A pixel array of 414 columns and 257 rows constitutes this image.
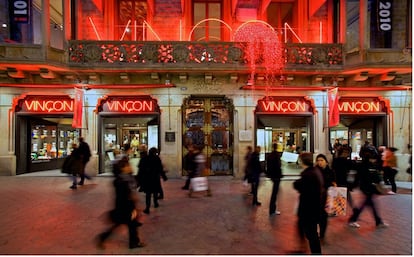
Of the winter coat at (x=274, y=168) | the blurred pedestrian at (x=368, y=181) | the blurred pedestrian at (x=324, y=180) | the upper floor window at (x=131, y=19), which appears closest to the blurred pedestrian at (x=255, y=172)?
the winter coat at (x=274, y=168)

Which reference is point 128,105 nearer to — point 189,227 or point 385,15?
point 189,227

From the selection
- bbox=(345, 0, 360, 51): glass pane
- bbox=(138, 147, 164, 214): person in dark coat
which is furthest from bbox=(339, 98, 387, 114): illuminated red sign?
bbox=(138, 147, 164, 214): person in dark coat

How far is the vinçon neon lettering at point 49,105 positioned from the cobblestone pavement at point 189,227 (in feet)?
13.4

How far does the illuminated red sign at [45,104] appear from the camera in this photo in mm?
12094

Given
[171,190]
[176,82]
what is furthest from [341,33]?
[171,190]

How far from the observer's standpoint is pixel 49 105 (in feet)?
40.0

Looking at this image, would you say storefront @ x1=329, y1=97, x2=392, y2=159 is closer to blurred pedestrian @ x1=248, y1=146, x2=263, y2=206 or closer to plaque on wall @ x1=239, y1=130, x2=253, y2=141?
plaque on wall @ x1=239, y1=130, x2=253, y2=141

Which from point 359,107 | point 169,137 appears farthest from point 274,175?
point 359,107

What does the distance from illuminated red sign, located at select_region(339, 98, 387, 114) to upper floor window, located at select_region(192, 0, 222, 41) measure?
6.24 metres

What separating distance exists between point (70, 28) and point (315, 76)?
10439 millimetres

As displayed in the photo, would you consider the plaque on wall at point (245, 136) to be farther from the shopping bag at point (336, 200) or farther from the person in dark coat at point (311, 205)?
the person in dark coat at point (311, 205)

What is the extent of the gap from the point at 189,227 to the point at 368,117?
34.4ft

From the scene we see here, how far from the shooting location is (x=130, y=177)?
15.6 feet

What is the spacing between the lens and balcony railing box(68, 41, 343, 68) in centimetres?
1134
